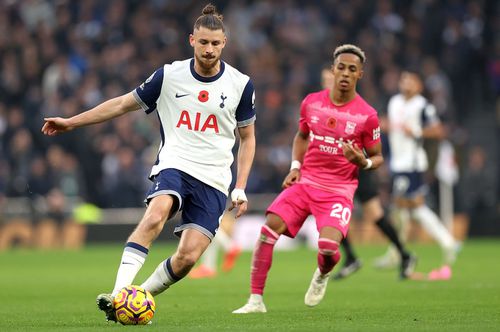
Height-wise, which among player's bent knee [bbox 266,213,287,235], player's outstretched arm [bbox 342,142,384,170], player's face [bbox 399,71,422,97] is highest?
player's face [bbox 399,71,422,97]

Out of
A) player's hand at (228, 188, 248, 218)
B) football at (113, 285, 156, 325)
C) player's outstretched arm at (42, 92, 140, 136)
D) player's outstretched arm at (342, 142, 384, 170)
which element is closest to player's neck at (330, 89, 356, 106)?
player's outstretched arm at (342, 142, 384, 170)

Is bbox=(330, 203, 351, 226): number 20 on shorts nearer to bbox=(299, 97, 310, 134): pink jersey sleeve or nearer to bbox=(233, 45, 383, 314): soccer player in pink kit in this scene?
bbox=(233, 45, 383, 314): soccer player in pink kit

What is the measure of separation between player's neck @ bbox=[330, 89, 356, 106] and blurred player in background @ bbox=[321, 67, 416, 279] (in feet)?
10.6

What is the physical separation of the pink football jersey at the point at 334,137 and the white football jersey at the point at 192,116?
146cm

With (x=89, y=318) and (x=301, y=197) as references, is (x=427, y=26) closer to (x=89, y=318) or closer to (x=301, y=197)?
(x=301, y=197)

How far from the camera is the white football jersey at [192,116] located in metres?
8.97

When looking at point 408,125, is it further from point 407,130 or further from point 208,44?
point 208,44

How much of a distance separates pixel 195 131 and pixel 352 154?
4.62 ft

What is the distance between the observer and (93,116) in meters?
8.74

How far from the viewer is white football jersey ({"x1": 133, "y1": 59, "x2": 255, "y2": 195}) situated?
8.97 m

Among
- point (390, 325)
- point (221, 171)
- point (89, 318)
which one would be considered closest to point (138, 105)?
point (221, 171)

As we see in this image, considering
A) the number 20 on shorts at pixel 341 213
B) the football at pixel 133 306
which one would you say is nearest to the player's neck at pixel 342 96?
the number 20 on shorts at pixel 341 213

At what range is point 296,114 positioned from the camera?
25.1 metres

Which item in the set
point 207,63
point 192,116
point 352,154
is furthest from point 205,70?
point 352,154
